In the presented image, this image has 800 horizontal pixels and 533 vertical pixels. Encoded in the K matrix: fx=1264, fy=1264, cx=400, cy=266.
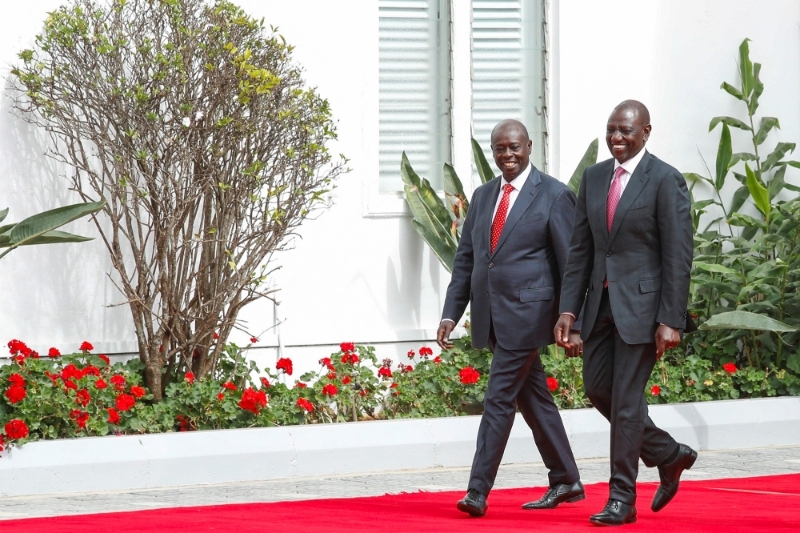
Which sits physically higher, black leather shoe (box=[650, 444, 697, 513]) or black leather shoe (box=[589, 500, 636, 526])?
black leather shoe (box=[650, 444, 697, 513])

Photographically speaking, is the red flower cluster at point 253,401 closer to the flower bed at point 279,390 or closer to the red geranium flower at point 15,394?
the flower bed at point 279,390

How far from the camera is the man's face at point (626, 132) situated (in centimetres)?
516

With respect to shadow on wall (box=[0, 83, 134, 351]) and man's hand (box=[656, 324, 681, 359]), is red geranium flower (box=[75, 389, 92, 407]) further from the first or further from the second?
man's hand (box=[656, 324, 681, 359])

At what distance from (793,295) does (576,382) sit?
6.31ft

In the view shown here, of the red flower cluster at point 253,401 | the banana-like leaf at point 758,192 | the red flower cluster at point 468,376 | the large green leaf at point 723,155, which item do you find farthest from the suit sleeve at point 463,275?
the large green leaf at point 723,155

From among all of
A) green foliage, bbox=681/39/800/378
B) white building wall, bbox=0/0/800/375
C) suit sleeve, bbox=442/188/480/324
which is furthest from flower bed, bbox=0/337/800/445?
suit sleeve, bbox=442/188/480/324

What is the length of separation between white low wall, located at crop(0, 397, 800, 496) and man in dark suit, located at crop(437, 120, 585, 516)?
175 cm

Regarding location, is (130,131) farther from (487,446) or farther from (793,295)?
(793,295)

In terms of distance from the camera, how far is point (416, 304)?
370 inches

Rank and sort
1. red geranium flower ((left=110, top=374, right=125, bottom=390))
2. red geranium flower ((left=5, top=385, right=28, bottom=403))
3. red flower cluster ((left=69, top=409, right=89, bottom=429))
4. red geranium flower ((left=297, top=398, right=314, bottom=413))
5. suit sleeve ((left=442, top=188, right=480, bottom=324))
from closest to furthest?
suit sleeve ((left=442, top=188, right=480, bottom=324)) < red geranium flower ((left=5, top=385, right=28, bottom=403)) < red flower cluster ((left=69, top=409, right=89, bottom=429)) < red geranium flower ((left=110, top=374, right=125, bottom=390)) < red geranium flower ((left=297, top=398, right=314, bottom=413))

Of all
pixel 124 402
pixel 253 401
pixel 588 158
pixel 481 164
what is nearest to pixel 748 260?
pixel 588 158

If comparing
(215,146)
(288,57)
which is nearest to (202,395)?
(215,146)

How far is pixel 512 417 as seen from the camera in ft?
18.0

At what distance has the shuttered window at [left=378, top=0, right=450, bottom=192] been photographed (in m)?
9.53
